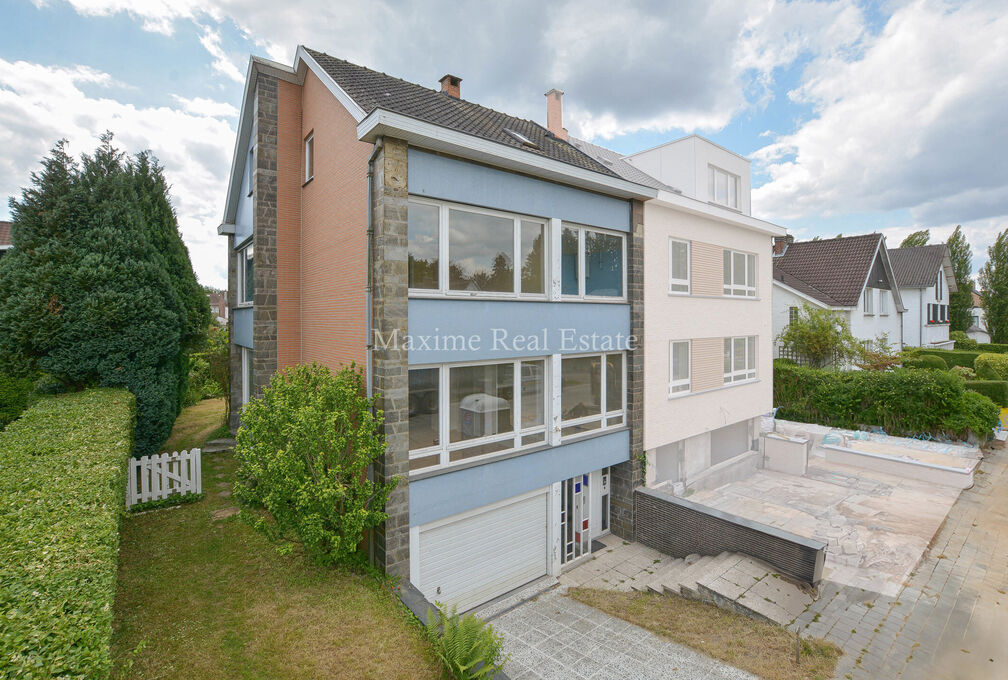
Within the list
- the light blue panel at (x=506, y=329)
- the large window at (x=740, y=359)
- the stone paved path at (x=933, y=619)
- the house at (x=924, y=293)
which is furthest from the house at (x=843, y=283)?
the light blue panel at (x=506, y=329)

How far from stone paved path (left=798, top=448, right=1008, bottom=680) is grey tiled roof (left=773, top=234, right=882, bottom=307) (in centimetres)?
1712

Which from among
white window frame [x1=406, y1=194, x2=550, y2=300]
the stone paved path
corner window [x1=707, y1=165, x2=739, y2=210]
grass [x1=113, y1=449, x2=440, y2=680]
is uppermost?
corner window [x1=707, y1=165, x2=739, y2=210]

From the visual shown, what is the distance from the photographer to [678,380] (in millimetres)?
13672

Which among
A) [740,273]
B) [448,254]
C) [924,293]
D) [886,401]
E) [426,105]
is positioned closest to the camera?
[448,254]

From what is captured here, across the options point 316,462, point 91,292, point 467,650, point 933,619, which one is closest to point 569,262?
point 316,462

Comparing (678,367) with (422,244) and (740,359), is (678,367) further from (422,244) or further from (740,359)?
(422,244)

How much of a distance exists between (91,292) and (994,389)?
34.4 metres

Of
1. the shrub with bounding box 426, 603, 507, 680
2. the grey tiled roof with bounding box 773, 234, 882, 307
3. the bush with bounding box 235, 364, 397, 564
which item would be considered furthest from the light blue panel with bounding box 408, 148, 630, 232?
the grey tiled roof with bounding box 773, 234, 882, 307

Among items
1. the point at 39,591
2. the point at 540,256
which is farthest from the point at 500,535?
the point at 39,591

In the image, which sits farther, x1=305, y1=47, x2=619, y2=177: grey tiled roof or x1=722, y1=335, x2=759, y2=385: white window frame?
Result: x1=722, y1=335, x2=759, y2=385: white window frame

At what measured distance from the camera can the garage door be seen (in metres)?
8.64

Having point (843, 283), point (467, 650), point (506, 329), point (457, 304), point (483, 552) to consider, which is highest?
point (843, 283)

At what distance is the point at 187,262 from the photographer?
15203 mm

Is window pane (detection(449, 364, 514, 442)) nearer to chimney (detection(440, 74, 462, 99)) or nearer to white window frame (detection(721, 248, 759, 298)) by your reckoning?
chimney (detection(440, 74, 462, 99))
